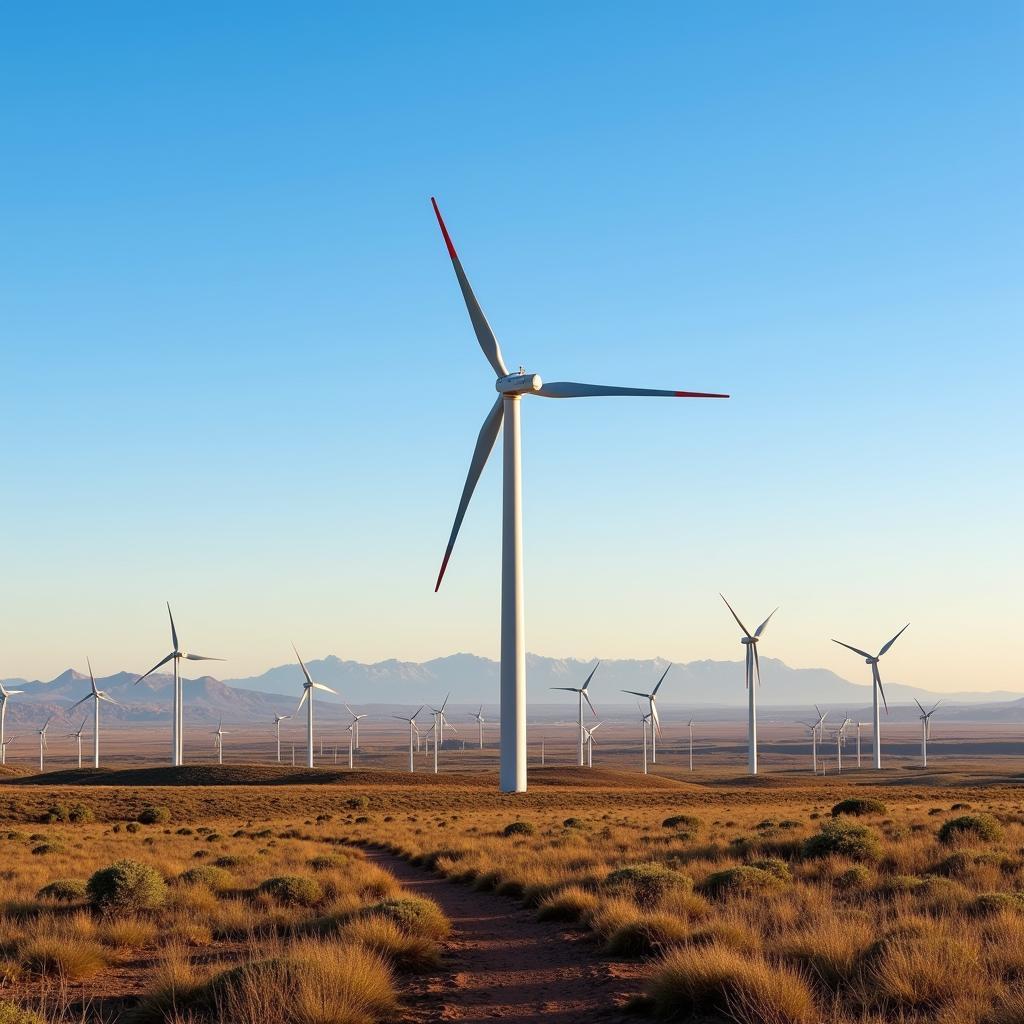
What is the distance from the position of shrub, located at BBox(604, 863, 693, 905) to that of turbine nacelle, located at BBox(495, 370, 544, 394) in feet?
154

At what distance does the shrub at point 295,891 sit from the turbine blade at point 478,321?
49431mm

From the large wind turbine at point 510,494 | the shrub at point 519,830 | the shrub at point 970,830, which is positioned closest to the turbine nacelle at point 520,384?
the large wind turbine at point 510,494

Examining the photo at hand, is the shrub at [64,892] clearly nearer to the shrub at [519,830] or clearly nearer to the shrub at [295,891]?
the shrub at [295,891]

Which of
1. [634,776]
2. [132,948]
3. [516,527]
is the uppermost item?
[516,527]

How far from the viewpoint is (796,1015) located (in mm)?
13102

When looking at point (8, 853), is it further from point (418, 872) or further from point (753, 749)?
point (753, 749)

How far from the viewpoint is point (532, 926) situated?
2325cm

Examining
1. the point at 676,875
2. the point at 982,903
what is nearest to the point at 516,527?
the point at 676,875

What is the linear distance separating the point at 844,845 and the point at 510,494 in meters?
39.2

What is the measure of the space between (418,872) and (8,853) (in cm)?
1482

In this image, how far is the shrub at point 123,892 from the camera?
23.9 metres

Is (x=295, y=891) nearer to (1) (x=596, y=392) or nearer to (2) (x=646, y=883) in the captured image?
(2) (x=646, y=883)

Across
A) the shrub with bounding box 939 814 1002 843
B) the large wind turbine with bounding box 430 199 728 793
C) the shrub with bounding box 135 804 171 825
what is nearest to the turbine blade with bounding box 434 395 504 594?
the large wind turbine with bounding box 430 199 728 793

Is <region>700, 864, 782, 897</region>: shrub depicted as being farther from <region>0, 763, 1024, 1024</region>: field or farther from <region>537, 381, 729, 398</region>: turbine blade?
<region>537, 381, 729, 398</region>: turbine blade
